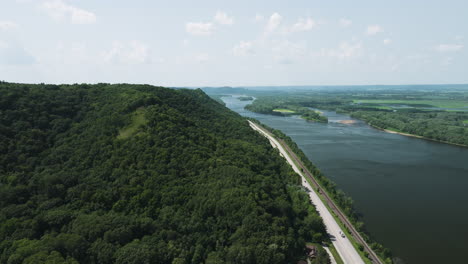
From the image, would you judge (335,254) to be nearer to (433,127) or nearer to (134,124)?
(134,124)

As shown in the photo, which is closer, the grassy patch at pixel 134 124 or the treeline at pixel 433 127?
the grassy patch at pixel 134 124

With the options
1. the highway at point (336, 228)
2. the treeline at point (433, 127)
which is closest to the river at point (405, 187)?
the highway at point (336, 228)

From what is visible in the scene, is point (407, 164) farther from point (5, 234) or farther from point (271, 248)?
point (5, 234)

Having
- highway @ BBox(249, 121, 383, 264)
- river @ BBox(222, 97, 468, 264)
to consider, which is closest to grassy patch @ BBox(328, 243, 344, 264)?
highway @ BBox(249, 121, 383, 264)

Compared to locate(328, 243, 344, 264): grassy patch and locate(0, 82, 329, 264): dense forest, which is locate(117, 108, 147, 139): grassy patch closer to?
locate(0, 82, 329, 264): dense forest

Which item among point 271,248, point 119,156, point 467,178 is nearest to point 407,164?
point 467,178

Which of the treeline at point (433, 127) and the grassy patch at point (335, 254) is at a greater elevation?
the treeline at point (433, 127)

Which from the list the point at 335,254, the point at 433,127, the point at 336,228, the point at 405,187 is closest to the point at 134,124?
the point at 336,228

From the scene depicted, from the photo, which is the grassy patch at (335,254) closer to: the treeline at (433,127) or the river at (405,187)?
the river at (405,187)
